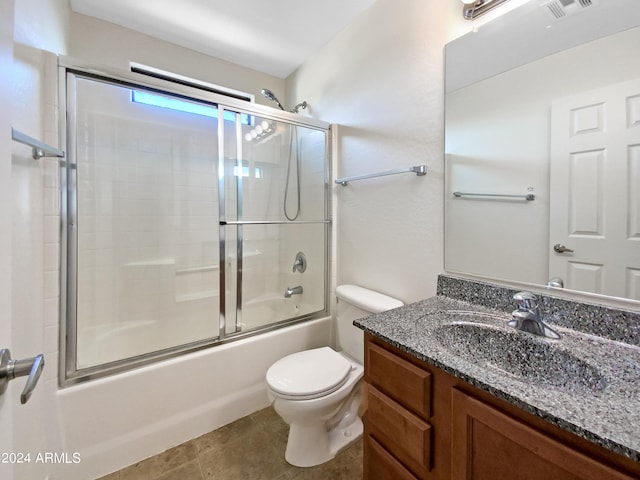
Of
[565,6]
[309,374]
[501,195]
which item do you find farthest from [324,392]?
[565,6]

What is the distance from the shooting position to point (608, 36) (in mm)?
877

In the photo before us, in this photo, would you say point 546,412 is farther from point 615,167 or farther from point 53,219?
point 53,219

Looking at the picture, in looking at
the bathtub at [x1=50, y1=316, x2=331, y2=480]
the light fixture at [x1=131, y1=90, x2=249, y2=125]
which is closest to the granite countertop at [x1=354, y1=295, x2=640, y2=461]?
the bathtub at [x1=50, y1=316, x2=331, y2=480]

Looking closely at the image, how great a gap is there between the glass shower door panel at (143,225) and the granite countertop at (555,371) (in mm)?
1311

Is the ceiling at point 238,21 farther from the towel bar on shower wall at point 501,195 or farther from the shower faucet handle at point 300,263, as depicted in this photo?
the shower faucet handle at point 300,263

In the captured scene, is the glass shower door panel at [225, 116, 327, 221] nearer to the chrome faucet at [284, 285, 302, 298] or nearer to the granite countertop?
the chrome faucet at [284, 285, 302, 298]

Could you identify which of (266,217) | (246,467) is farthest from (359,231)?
(246,467)

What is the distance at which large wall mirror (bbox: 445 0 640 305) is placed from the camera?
33.9 inches

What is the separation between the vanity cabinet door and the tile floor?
81 cm

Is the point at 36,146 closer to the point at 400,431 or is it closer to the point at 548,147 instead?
the point at 400,431

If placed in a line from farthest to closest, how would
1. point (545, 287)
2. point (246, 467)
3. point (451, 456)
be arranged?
point (246, 467), point (545, 287), point (451, 456)

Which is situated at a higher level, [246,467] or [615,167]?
[615,167]

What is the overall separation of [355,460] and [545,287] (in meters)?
1.19

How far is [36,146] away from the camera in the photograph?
90 cm
